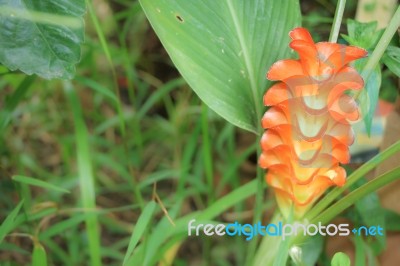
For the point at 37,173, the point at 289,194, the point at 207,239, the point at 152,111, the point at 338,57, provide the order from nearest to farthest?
the point at 338,57 → the point at 289,194 → the point at 207,239 → the point at 37,173 → the point at 152,111

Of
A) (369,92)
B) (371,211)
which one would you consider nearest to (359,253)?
(371,211)

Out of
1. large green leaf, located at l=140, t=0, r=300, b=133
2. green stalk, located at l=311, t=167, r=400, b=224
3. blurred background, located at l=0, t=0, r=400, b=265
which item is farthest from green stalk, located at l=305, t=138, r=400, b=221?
blurred background, located at l=0, t=0, r=400, b=265

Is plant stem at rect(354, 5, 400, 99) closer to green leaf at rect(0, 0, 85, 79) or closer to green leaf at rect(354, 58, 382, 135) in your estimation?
green leaf at rect(354, 58, 382, 135)

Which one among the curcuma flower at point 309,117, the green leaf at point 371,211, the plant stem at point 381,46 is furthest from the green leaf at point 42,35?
the green leaf at point 371,211

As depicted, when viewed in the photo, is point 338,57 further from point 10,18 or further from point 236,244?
point 236,244

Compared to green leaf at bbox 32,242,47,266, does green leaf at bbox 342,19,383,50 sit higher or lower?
higher

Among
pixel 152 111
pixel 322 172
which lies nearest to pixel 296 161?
pixel 322 172
